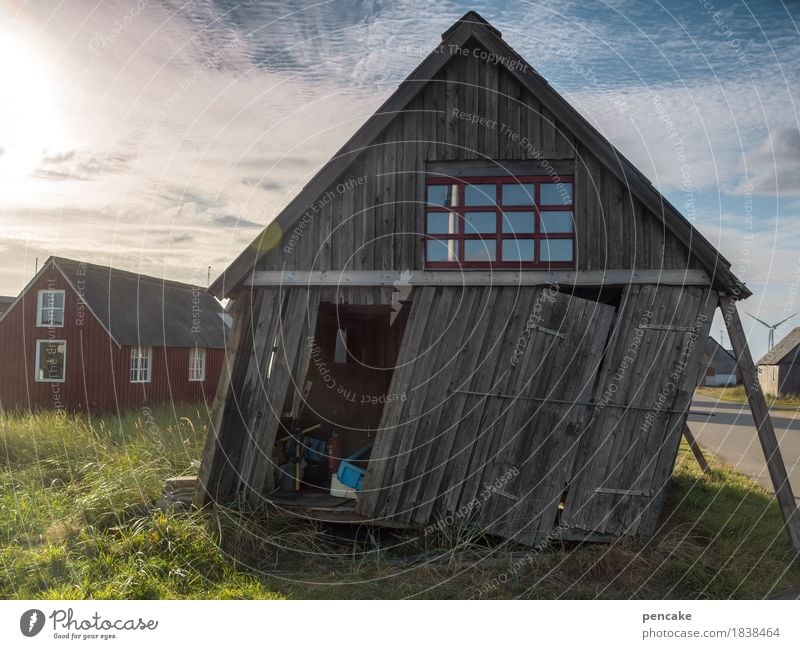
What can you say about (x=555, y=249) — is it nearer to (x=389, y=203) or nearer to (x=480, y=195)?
(x=480, y=195)

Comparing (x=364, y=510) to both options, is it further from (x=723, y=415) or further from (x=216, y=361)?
(x=723, y=415)

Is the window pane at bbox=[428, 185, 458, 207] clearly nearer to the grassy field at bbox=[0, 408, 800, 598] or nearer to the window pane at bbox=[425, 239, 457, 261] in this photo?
the window pane at bbox=[425, 239, 457, 261]

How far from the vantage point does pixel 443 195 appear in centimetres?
757

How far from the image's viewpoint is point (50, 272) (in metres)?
19.8

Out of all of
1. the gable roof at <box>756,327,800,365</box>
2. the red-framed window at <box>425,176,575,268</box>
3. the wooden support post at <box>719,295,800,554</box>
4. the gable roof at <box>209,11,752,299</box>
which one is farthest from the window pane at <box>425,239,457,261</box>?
the gable roof at <box>756,327,800,365</box>

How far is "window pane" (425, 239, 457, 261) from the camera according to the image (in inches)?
297

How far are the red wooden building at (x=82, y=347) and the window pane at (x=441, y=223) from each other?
13.2 m

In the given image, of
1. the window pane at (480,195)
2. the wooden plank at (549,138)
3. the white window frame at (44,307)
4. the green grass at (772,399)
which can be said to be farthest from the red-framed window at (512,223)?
the green grass at (772,399)

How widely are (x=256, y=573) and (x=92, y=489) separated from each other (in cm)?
288

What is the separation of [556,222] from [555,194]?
30cm

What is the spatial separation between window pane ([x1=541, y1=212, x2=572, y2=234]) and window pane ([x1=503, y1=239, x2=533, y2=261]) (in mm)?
225

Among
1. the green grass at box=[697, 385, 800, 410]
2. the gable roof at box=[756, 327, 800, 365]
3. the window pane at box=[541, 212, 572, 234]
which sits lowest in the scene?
the green grass at box=[697, 385, 800, 410]

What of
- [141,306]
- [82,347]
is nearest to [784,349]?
[141,306]

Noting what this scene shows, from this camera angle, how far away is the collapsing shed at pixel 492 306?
23.4 feet
